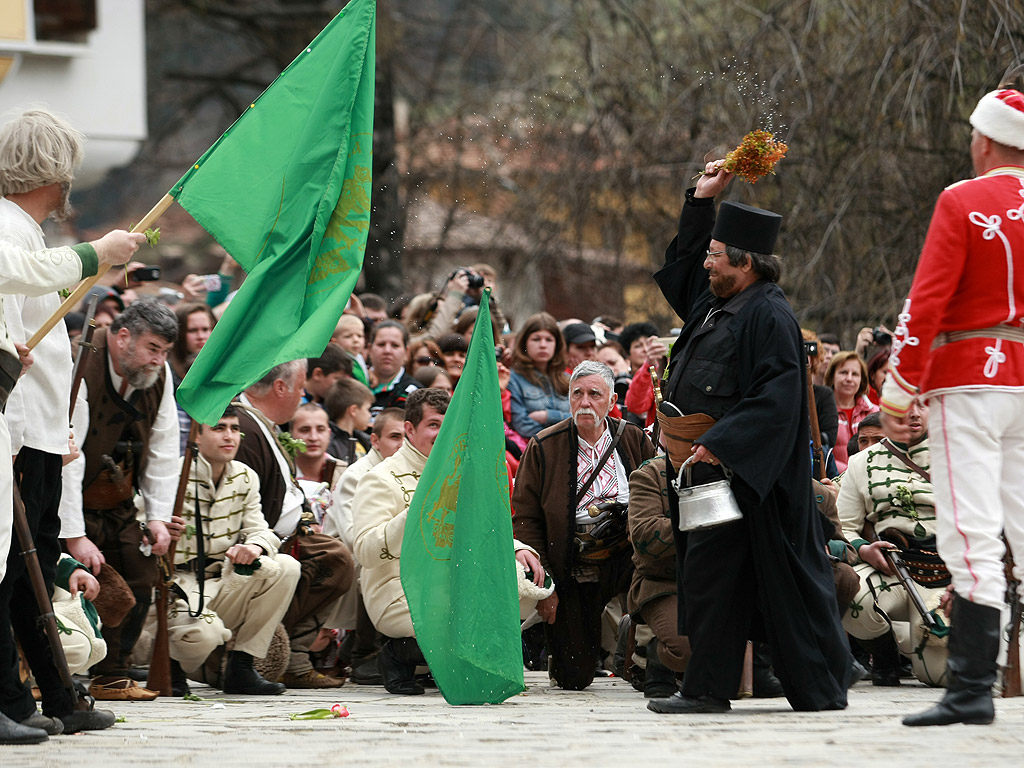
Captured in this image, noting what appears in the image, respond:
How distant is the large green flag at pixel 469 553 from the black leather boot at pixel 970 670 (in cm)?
202

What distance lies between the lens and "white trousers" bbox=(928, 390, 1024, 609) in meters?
5.38

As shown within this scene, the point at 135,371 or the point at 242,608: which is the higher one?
the point at 135,371

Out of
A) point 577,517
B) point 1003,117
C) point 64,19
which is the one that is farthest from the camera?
point 64,19

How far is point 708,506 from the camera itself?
20.0 ft

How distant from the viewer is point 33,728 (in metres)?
5.30

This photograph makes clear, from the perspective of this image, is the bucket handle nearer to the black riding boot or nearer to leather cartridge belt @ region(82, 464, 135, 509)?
leather cartridge belt @ region(82, 464, 135, 509)

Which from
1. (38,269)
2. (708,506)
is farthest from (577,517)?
(38,269)

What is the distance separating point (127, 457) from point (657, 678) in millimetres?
2666

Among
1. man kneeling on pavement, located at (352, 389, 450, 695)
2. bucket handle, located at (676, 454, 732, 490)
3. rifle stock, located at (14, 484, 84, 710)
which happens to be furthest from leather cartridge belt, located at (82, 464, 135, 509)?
bucket handle, located at (676, 454, 732, 490)

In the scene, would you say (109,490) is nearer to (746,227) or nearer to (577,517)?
(577,517)

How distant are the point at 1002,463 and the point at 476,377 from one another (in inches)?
96.4

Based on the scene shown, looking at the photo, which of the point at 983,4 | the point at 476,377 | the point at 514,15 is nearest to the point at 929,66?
the point at 983,4

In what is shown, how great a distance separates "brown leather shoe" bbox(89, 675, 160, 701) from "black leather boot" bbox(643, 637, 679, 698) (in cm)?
231

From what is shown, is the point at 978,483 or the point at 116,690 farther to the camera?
the point at 116,690
